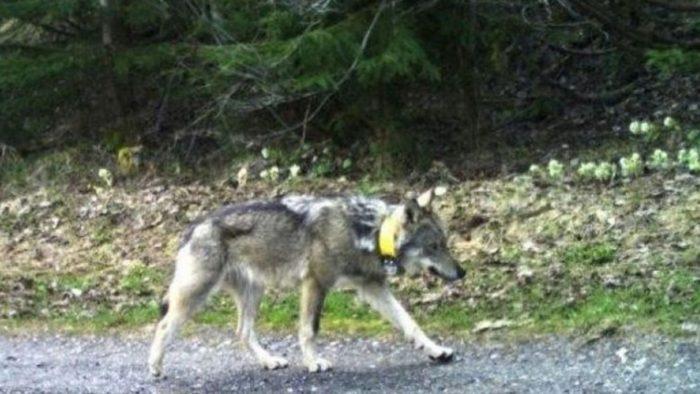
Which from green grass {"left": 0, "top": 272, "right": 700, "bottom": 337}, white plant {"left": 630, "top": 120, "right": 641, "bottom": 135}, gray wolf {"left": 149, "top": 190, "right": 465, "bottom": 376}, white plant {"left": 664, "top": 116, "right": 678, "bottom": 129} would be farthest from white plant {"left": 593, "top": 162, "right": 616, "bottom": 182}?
gray wolf {"left": 149, "top": 190, "right": 465, "bottom": 376}

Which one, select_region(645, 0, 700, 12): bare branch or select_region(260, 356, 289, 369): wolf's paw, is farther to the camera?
select_region(645, 0, 700, 12): bare branch

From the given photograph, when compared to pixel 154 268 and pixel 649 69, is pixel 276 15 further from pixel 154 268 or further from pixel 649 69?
pixel 649 69

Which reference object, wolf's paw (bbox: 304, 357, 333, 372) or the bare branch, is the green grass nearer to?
wolf's paw (bbox: 304, 357, 333, 372)

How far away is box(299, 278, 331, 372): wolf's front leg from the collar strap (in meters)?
0.62

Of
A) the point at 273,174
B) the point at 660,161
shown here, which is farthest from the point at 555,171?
the point at 273,174

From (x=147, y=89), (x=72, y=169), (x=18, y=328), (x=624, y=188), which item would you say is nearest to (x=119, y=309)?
(x=18, y=328)

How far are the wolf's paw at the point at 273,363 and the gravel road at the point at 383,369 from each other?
0.24 ft

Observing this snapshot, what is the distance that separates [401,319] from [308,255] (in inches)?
37.3

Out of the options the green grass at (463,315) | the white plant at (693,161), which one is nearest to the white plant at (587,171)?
the white plant at (693,161)

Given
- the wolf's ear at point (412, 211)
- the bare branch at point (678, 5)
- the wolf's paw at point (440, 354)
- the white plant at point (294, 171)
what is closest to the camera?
the wolf's paw at point (440, 354)

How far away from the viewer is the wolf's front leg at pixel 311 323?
9664 mm

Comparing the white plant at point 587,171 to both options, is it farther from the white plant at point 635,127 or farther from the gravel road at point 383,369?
the gravel road at point 383,369

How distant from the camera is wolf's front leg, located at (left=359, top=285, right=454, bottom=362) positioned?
9.55m

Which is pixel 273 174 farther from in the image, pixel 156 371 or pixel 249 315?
pixel 156 371
